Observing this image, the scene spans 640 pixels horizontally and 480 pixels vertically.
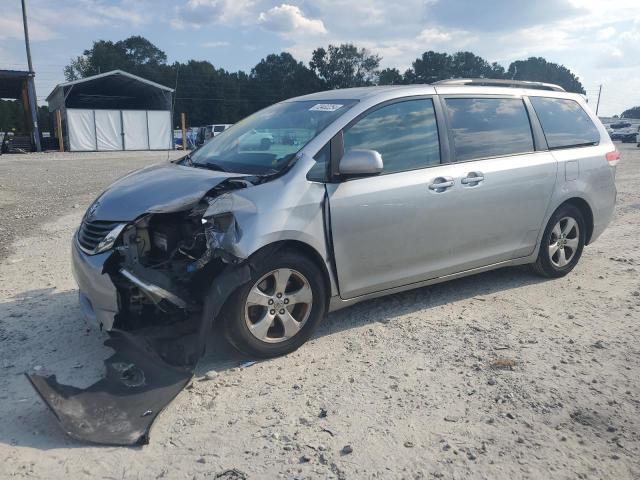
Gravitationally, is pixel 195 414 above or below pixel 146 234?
below

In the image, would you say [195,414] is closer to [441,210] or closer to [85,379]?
[85,379]

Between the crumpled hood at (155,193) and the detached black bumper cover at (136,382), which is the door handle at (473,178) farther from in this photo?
the detached black bumper cover at (136,382)

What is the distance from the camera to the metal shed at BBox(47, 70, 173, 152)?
3356 centimetres

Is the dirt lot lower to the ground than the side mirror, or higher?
lower

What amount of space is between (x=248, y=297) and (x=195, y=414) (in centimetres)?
83

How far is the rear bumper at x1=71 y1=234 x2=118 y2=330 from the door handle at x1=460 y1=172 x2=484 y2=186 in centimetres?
290

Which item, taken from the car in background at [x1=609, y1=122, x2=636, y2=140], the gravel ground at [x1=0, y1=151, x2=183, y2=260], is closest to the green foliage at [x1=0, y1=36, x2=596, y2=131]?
the car in background at [x1=609, y1=122, x2=636, y2=140]

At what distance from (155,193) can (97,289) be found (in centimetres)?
76

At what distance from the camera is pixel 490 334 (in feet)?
14.2

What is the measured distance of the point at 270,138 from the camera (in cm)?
451

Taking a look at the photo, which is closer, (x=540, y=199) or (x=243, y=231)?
(x=243, y=231)

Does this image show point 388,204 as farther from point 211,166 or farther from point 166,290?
point 166,290

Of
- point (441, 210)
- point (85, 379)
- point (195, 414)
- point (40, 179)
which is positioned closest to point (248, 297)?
point (195, 414)

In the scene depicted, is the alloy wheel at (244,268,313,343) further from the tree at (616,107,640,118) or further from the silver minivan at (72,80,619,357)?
the tree at (616,107,640,118)
